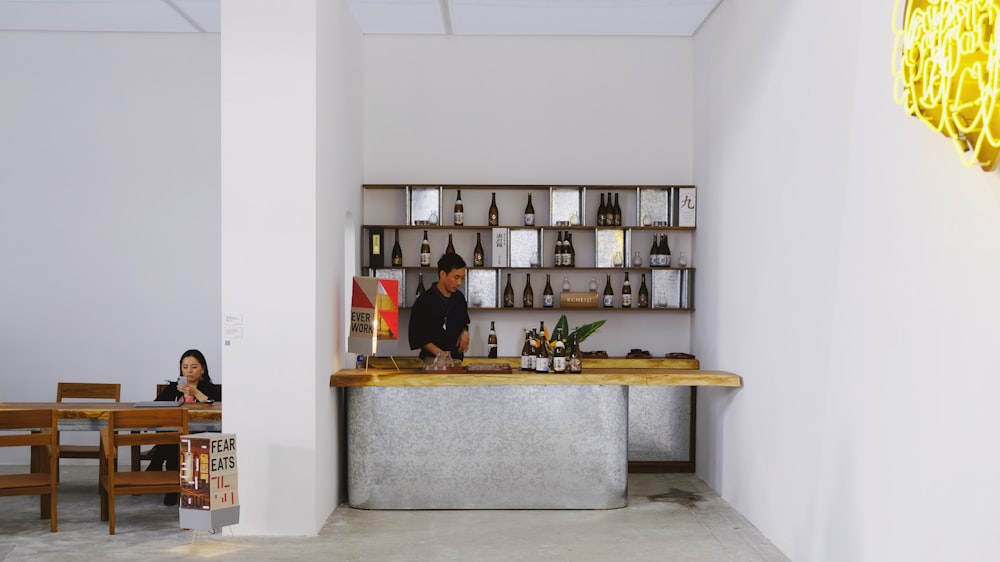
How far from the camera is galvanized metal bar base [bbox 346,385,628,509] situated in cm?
557

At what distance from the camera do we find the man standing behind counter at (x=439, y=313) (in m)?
6.25

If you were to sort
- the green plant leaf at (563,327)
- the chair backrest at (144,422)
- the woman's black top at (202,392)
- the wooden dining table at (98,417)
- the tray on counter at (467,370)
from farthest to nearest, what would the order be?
1. the green plant leaf at (563,327)
2. the woman's black top at (202,392)
3. the tray on counter at (467,370)
4. the wooden dining table at (98,417)
5. the chair backrest at (144,422)

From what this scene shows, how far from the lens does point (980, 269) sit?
2822 mm

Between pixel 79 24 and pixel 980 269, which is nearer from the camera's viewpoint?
pixel 980 269

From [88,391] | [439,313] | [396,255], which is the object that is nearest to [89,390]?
[88,391]

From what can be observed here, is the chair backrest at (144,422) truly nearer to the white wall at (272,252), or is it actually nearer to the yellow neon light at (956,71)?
the white wall at (272,252)

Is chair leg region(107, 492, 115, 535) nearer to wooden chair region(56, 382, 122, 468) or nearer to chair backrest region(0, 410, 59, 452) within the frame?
chair backrest region(0, 410, 59, 452)

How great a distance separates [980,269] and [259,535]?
12.5 feet

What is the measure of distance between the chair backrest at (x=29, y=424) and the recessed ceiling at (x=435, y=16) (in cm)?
290

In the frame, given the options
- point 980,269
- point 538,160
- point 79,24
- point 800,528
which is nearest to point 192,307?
point 79,24

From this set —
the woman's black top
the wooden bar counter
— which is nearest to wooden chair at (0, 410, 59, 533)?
the woman's black top

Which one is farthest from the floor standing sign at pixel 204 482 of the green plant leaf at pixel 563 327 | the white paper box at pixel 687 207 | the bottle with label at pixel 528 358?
the white paper box at pixel 687 207

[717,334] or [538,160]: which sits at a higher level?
[538,160]

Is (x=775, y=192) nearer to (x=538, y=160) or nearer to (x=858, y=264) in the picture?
(x=858, y=264)
